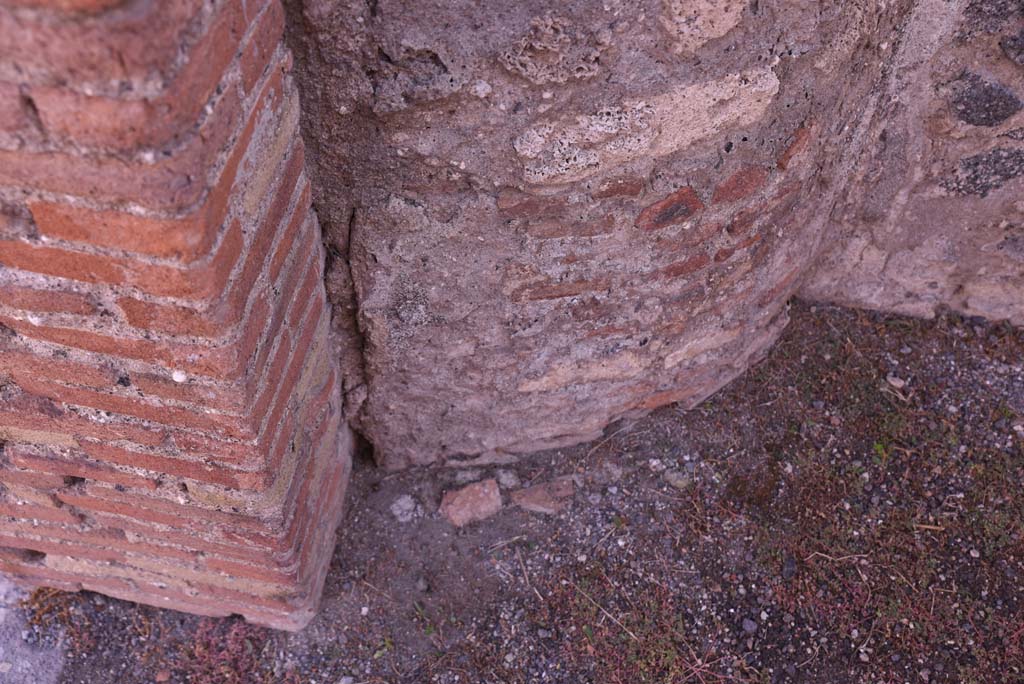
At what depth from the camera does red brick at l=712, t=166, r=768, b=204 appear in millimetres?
2037

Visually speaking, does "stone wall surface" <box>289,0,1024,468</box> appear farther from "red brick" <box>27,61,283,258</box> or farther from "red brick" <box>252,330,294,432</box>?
"red brick" <box>27,61,283,258</box>

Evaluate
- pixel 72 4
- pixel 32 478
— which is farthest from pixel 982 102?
pixel 32 478

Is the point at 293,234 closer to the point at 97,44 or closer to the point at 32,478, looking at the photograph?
the point at 97,44

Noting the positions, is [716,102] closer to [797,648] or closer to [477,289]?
[477,289]

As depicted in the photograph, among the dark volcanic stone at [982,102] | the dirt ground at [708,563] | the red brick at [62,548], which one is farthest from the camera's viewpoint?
the dark volcanic stone at [982,102]

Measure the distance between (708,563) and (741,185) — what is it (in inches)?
43.9

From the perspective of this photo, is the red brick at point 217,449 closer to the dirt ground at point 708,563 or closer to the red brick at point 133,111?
the red brick at point 133,111

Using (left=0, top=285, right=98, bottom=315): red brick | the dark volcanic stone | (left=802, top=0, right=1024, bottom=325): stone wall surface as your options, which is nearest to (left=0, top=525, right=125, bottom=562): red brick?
(left=0, top=285, right=98, bottom=315): red brick

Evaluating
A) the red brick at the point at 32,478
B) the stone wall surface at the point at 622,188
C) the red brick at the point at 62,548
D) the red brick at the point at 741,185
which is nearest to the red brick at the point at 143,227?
the stone wall surface at the point at 622,188

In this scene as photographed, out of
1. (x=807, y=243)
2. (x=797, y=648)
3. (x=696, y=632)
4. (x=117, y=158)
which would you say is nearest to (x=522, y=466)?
(x=696, y=632)

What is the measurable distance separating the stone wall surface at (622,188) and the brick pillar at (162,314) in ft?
0.57

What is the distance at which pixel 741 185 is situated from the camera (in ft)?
6.79

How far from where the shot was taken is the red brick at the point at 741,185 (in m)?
2.04

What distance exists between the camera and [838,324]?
2867 mm
